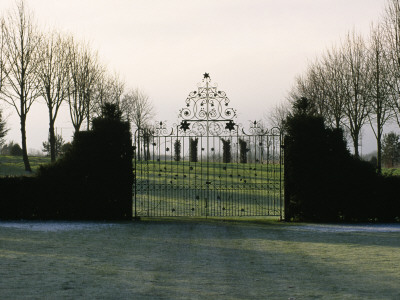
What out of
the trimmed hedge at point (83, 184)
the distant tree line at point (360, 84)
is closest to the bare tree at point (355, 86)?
the distant tree line at point (360, 84)

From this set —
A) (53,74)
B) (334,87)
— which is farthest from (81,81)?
(334,87)

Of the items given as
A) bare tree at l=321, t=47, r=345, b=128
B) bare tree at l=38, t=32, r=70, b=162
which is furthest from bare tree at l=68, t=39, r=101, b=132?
bare tree at l=321, t=47, r=345, b=128

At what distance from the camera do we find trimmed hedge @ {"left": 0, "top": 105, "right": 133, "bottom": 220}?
55.6 feet

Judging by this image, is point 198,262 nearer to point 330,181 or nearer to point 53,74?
point 330,181

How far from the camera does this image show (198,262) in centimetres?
968

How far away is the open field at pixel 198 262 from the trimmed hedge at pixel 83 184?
1589mm

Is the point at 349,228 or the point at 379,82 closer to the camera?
the point at 349,228

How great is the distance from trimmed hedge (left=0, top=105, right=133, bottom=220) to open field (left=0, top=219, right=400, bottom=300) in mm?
1589

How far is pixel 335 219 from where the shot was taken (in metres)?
17.0

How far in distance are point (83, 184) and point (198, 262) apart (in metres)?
8.27

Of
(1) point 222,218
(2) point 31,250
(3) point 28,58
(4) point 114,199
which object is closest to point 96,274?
(2) point 31,250

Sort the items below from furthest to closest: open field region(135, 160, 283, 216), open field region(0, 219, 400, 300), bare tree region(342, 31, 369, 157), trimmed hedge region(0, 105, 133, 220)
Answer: bare tree region(342, 31, 369, 157) < open field region(135, 160, 283, 216) < trimmed hedge region(0, 105, 133, 220) < open field region(0, 219, 400, 300)

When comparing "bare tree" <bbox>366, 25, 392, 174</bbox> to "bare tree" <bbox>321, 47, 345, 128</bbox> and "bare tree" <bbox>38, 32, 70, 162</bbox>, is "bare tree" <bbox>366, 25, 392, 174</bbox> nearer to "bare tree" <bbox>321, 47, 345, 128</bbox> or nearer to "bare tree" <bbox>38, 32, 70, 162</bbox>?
"bare tree" <bbox>321, 47, 345, 128</bbox>

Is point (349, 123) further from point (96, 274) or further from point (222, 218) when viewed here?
point (96, 274)
